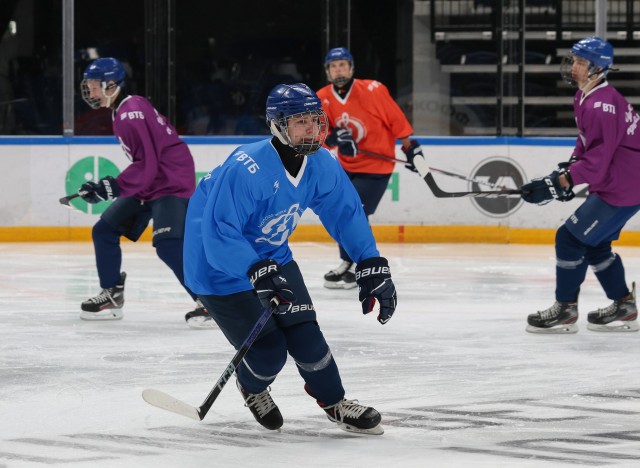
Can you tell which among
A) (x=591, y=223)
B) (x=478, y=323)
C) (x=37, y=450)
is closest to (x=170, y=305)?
(x=478, y=323)

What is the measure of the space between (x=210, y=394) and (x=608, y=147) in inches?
89.2

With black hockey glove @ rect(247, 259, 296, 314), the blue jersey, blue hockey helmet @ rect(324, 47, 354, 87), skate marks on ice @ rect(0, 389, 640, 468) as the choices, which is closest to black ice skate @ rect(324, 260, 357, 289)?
blue hockey helmet @ rect(324, 47, 354, 87)

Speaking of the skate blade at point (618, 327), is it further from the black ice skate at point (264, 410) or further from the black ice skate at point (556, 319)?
the black ice skate at point (264, 410)

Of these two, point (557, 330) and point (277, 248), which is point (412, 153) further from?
point (277, 248)

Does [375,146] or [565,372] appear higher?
[375,146]

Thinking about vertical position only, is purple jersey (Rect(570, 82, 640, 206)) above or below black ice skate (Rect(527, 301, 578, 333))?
above

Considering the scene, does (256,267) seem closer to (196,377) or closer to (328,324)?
(196,377)

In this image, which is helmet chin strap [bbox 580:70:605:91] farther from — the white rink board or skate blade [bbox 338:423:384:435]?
the white rink board

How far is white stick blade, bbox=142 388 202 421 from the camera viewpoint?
355cm

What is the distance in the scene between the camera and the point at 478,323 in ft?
18.9

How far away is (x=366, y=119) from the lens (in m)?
7.25

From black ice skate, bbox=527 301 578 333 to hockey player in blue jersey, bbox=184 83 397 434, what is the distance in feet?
6.56

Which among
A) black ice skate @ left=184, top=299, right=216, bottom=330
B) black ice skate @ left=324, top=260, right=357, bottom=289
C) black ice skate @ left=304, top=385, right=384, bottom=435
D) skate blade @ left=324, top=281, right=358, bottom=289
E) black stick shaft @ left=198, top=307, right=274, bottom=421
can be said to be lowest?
skate blade @ left=324, top=281, right=358, bottom=289

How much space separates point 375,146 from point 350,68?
0.44 metres
